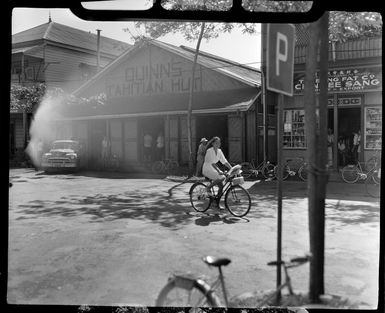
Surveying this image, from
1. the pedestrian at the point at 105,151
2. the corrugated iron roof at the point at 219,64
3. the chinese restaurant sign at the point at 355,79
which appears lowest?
the pedestrian at the point at 105,151

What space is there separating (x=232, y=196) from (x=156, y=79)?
0.81m

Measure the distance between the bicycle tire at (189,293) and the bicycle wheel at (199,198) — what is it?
0.43 m

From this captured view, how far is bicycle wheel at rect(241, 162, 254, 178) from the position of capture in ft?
6.84

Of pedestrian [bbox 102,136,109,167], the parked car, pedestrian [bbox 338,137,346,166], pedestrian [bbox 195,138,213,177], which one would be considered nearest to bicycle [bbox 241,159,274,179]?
pedestrian [bbox 195,138,213,177]

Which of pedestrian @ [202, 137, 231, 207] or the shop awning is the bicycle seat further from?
the shop awning

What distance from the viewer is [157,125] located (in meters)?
2.31

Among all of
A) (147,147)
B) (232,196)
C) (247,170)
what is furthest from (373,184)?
(147,147)

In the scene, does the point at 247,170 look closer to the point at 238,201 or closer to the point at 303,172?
the point at 238,201

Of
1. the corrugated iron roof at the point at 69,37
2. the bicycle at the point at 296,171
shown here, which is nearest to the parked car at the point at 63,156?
the corrugated iron roof at the point at 69,37

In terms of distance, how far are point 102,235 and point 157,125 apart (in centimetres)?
73

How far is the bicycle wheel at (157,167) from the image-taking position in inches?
85.7

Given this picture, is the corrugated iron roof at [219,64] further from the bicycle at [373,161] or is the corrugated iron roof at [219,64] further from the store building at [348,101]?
the bicycle at [373,161]

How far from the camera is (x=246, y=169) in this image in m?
2.14

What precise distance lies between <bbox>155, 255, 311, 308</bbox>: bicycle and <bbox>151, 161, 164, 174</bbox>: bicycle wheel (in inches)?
23.9
